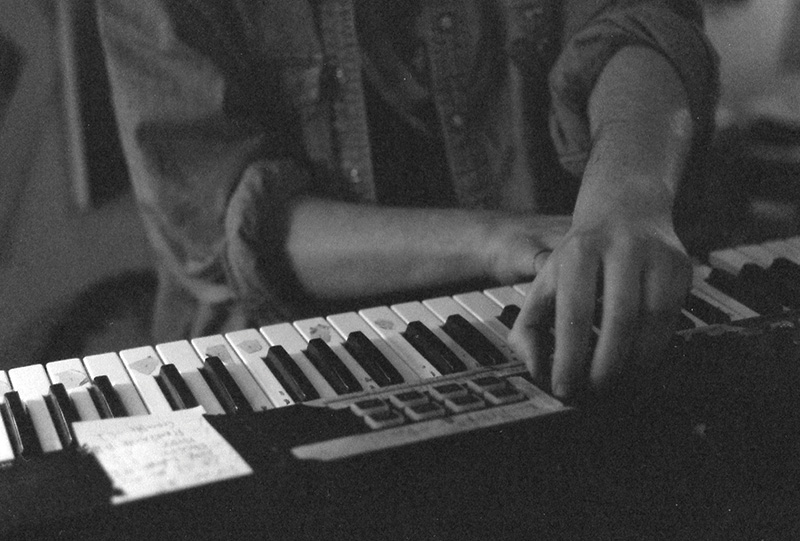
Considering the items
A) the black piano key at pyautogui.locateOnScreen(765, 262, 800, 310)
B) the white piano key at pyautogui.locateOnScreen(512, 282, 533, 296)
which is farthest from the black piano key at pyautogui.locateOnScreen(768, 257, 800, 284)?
the white piano key at pyautogui.locateOnScreen(512, 282, 533, 296)

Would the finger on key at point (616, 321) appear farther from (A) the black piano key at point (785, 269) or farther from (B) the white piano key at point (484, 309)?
(A) the black piano key at point (785, 269)

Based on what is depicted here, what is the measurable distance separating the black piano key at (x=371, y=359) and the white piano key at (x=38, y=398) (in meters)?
0.23

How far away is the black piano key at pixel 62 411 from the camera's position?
22.8 inches

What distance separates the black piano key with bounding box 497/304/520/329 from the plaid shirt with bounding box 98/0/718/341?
0.28 m

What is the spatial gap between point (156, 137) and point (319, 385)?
1.55 ft

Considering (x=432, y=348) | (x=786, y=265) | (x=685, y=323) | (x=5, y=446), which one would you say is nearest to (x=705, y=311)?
(x=685, y=323)

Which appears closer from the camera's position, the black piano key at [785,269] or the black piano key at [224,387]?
the black piano key at [224,387]

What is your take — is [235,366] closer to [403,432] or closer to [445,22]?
[403,432]

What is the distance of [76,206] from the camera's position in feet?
4.18

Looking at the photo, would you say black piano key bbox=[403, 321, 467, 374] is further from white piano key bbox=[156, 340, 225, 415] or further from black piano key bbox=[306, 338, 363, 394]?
white piano key bbox=[156, 340, 225, 415]

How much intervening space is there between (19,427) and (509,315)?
0.40 metres

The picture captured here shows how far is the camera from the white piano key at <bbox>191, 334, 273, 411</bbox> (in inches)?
25.4

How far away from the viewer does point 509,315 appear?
0.79 m

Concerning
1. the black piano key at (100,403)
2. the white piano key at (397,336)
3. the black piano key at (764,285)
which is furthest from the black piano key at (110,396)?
the black piano key at (764,285)
